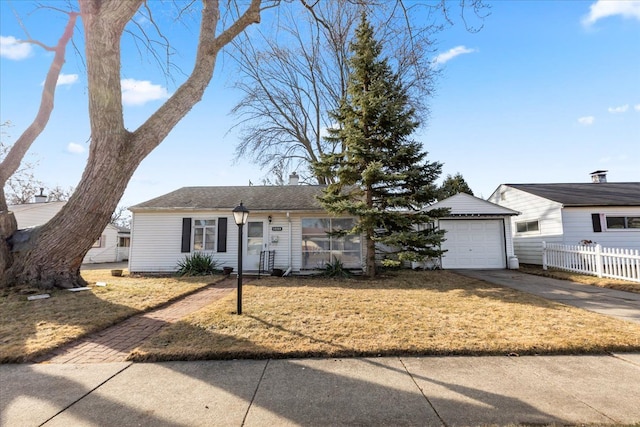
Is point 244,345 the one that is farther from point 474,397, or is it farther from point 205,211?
point 205,211

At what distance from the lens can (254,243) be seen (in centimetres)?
1196

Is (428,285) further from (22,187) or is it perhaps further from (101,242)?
(22,187)

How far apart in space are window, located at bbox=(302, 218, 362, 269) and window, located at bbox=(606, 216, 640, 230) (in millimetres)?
11297

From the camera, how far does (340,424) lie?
2201 millimetres

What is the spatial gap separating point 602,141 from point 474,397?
13502 millimetres

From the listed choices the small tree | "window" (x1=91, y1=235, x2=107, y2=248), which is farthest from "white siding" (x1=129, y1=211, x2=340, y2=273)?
the small tree

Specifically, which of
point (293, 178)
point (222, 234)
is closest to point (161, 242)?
point (222, 234)

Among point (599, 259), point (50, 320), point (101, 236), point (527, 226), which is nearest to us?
point (50, 320)

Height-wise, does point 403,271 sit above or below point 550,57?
below

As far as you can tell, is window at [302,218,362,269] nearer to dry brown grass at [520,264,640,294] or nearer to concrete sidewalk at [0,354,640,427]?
dry brown grass at [520,264,640,294]

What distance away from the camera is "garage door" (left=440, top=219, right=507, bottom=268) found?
41.3ft

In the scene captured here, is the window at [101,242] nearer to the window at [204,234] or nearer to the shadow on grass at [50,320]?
the window at [204,234]

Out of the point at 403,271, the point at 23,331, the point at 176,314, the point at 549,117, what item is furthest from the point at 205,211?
the point at 549,117

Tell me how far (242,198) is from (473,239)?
10.7m
